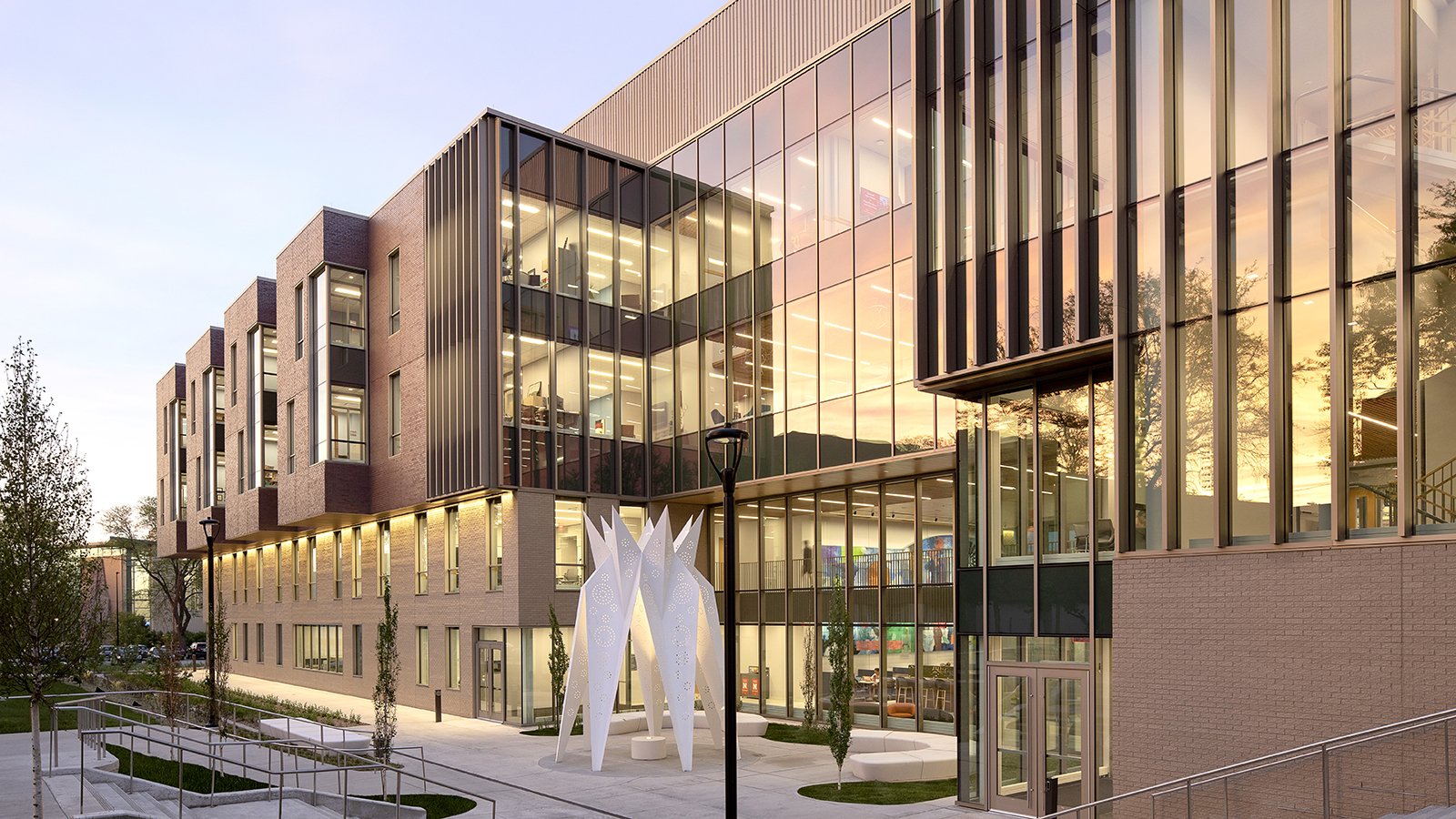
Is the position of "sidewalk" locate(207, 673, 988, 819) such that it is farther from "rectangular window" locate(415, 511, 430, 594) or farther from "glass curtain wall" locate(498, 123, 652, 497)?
"glass curtain wall" locate(498, 123, 652, 497)

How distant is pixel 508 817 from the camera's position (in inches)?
686

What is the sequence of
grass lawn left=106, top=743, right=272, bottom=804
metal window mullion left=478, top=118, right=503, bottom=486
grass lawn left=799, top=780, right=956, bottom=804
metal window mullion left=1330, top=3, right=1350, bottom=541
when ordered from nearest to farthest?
1. metal window mullion left=1330, top=3, right=1350, bottom=541
2. grass lawn left=106, top=743, right=272, bottom=804
3. grass lawn left=799, top=780, right=956, bottom=804
4. metal window mullion left=478, top=118, right=503, bottom=486

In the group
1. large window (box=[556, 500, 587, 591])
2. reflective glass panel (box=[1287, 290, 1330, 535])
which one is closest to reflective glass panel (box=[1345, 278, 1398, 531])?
reflective glass panel (box=[1287, 290, 1330, 535])

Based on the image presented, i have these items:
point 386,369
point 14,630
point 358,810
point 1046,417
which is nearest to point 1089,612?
point 1046,417

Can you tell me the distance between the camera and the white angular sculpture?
21.6m

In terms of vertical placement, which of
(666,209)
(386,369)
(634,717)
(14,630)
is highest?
(666,209)

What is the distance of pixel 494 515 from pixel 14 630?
15.6 m

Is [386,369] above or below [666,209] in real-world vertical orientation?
below

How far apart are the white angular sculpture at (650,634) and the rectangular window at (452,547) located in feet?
36.0

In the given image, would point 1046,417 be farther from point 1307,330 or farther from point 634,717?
point 634,717

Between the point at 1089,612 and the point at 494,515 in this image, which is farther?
the point at 494,515

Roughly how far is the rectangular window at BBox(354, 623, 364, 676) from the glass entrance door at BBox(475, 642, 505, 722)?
974cm

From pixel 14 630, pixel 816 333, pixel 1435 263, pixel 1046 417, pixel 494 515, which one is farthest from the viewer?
pixel 494 515

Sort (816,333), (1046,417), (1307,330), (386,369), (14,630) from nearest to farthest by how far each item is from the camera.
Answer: (1307,330)
(14,630)
(1046,417)
(816,333)
(386,369)
